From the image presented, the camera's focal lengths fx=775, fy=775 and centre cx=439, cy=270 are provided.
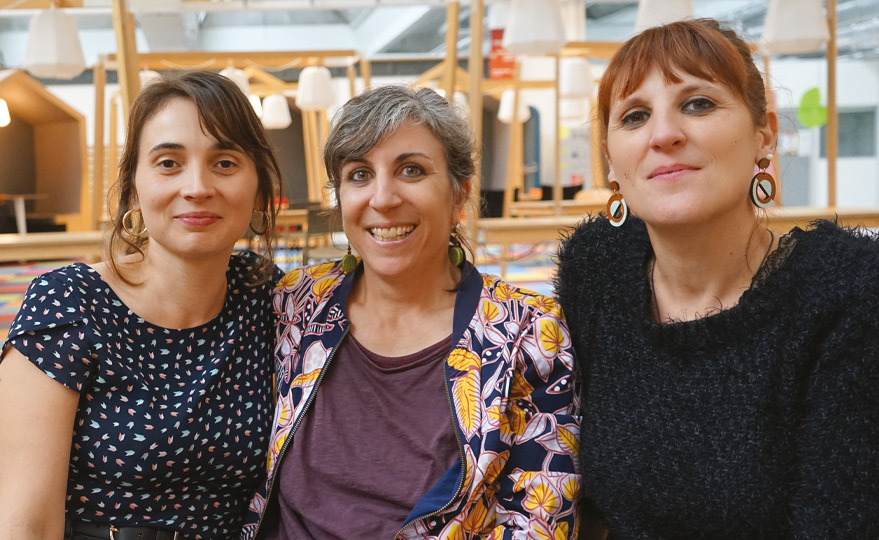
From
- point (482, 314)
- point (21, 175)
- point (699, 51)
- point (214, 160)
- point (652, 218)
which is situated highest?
point (21, 175)

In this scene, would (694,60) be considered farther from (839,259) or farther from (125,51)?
(125,51)

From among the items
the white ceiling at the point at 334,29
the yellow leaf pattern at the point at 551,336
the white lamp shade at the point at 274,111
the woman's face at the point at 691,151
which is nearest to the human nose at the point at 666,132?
the woman's face at the point at 691,151

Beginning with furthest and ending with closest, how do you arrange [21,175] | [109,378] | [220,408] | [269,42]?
[269,42], [21,175], [220,408], [109,378]

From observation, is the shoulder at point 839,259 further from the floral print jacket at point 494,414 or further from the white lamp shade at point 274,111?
the white lamp shade at point 274,111

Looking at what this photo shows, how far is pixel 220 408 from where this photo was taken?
1635 millimetres

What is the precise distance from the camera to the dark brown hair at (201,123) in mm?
1617

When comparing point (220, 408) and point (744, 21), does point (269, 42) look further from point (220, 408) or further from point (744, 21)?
point (220, 408)

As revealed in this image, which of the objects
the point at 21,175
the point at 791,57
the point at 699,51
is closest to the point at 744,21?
the point at 791,57

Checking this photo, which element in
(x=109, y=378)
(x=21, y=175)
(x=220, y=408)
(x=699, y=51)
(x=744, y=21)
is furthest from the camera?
(x=744, y=21)

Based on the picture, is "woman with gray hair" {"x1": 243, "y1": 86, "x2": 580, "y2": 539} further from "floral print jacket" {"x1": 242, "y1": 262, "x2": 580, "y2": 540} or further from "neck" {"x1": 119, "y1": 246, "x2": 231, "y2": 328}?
"neck" {"x1": 119, "y1": 246, "x2": 231, "y2": 328}

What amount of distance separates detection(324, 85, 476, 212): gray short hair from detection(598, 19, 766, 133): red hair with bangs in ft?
1.30

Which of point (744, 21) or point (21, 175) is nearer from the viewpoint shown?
point (21, 175)

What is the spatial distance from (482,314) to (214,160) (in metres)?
0.66

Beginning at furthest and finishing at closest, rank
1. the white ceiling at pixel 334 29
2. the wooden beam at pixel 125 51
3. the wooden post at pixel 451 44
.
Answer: the white ceiling at pixel 334 29, the wooden post at pixel 451 44, the wooden beam at pixel 125 51
